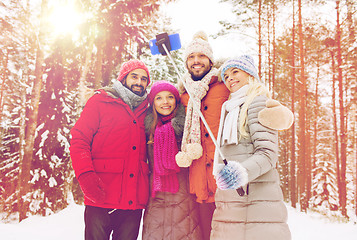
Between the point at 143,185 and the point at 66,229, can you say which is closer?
the point at 143,185

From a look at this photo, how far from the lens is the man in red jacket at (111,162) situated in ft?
9.43

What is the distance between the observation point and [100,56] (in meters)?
9.85

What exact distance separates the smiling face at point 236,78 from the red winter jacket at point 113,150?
123 centimetres

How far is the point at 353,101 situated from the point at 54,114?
47.8ft

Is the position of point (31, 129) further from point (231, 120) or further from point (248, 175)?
point (248, 175)

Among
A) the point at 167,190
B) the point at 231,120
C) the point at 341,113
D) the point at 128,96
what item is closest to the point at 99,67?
the point at 128,96

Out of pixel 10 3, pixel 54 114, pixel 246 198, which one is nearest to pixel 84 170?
pixel 246 198

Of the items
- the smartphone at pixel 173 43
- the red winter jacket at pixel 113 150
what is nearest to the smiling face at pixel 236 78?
the smartphone at pixel 173 43

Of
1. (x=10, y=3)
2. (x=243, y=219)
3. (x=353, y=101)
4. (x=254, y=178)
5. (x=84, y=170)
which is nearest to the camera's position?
(x=254, y=178)

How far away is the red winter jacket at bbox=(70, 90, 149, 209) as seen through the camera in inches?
116

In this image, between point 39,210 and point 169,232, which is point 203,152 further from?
point 39,210

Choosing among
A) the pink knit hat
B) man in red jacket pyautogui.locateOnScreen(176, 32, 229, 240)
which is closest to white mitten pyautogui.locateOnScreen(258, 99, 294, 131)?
man in red jacket pyautogui.locateOnScreen(176, 32, 229, 240)

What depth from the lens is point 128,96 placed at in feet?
10.9

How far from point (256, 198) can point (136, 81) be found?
6.71 feet
